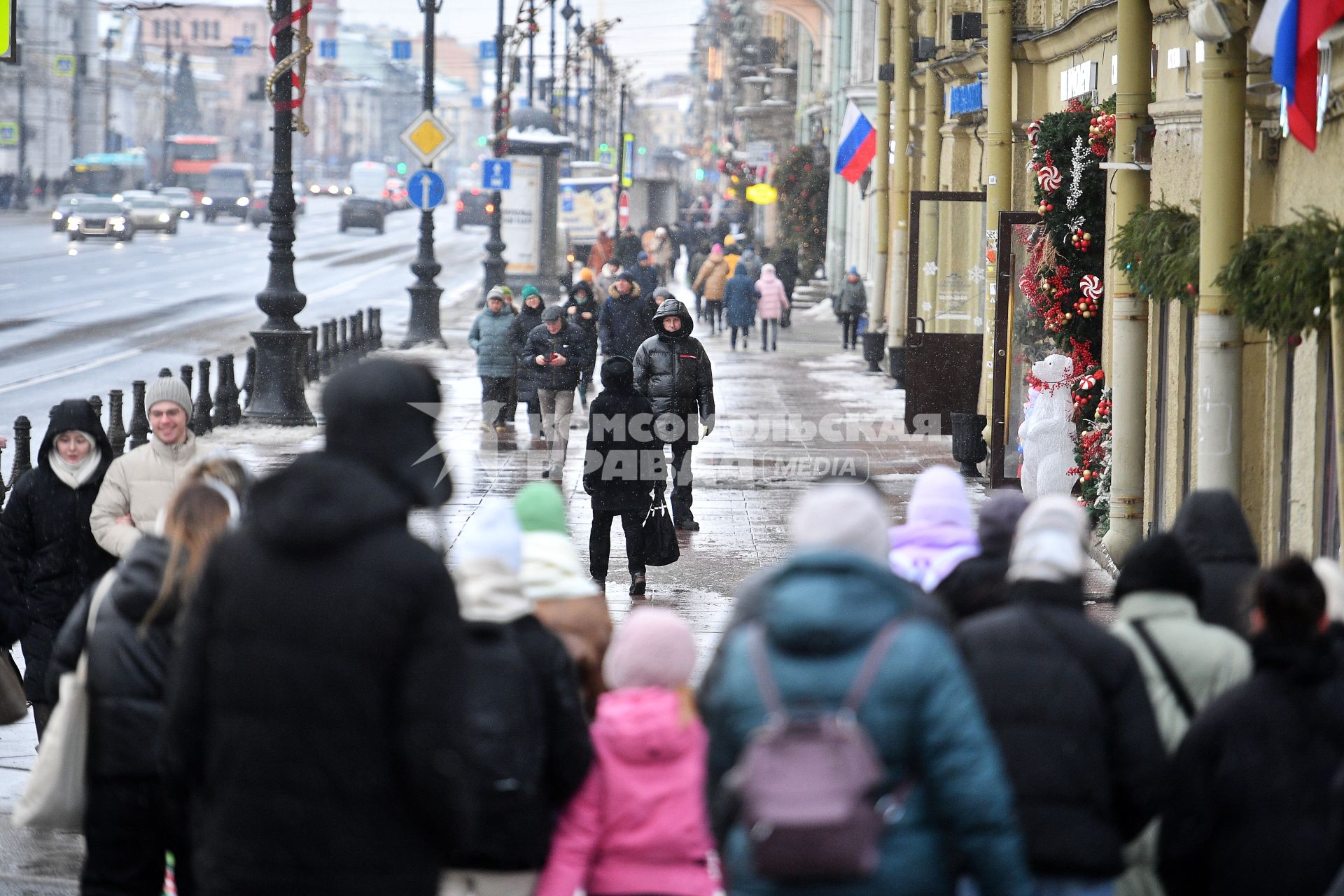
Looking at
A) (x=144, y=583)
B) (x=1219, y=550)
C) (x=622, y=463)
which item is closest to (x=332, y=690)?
(x=144, y=583)

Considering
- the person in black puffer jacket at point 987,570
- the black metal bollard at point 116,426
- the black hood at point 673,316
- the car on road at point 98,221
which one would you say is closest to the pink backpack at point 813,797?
the person in black puffer jacket at point 987,570

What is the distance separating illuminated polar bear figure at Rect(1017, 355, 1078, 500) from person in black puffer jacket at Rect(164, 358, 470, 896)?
10.5 metres

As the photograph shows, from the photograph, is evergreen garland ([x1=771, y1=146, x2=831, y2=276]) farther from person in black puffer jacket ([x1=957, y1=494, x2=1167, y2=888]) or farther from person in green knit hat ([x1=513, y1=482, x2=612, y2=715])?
person in black puffer jacket ([x1=957, y1=494, x2=1167, y2=888])

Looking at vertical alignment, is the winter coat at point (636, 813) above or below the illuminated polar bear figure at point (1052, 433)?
below

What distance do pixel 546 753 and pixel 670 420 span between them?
9767 mm

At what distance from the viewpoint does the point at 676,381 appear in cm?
1412

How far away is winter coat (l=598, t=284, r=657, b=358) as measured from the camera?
1986 centimetres

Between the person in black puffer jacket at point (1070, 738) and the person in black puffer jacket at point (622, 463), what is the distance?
7481 millimetres

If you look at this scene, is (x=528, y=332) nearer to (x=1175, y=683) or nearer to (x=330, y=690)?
(x=1175, y=683)

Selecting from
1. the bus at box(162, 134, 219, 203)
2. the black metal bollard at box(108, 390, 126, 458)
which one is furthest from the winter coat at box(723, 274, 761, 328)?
the bus at box(162, 134, 219, 203)

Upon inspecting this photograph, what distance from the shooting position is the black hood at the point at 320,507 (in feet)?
12.3

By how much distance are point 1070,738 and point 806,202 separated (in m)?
43.1

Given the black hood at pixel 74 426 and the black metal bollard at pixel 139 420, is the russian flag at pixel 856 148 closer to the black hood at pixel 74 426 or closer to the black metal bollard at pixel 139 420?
the black metal bollard at pixel 139 420

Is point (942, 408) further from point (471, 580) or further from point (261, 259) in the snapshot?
point (261, 259)
